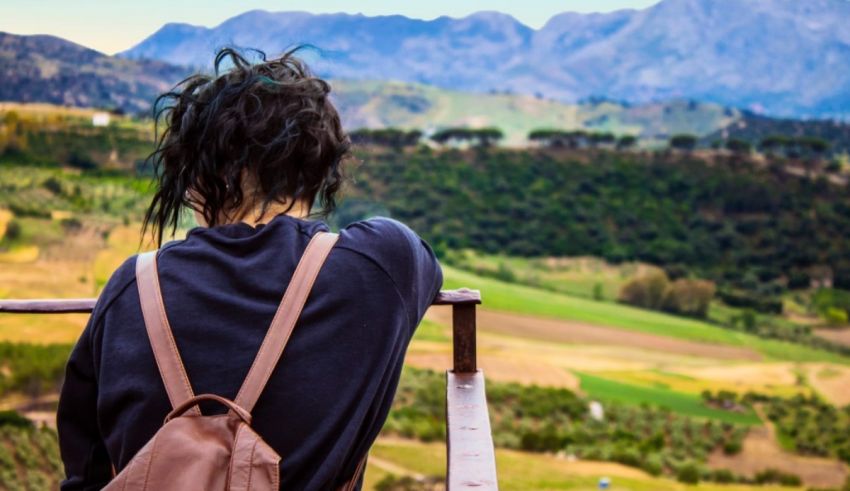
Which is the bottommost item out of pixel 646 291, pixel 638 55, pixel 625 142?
pixel 646 291

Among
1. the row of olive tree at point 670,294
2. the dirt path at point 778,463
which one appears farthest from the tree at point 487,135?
the dirt path at point 778,463

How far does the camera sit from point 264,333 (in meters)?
1.07

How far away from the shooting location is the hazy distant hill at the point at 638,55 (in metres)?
79.4

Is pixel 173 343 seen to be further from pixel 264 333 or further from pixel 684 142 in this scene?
pixel 684 142

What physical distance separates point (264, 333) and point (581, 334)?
118 ft

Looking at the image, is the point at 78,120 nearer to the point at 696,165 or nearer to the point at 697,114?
the point at 696,165

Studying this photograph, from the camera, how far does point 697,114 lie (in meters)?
65.4

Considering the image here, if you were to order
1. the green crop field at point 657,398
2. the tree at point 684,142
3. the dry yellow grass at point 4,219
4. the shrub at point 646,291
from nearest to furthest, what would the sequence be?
1. the dry yellow grass at point 4,219
2. the green crop field at point 657,398
3. the shrub at point 646,291
4. the tree at point 684,142

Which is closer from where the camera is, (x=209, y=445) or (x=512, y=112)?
(x=209, y=445)

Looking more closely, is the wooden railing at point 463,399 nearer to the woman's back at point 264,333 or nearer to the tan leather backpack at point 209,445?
the woman's back at point 264,333

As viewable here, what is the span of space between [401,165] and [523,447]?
28610 mm

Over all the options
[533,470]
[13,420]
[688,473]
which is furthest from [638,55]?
[13,420]

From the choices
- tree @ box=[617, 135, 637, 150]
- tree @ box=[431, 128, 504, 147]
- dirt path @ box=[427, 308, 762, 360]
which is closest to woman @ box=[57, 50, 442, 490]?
dirt path @ box=[427, 308, 762, 360]

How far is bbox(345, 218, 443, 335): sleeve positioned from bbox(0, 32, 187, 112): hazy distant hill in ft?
50.7
